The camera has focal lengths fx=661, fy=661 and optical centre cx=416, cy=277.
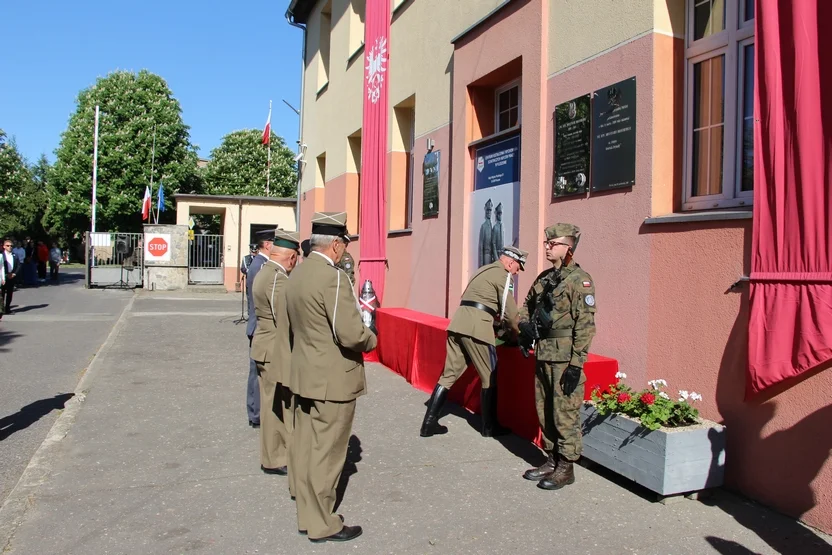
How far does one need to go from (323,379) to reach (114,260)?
2558cm

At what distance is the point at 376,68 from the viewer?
12.3 meters

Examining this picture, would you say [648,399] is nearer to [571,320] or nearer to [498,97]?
[571,320]

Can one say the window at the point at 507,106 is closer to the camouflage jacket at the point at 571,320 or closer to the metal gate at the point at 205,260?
the camouflage jacket at the point at 571,320

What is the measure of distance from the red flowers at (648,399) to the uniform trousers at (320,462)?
210cm

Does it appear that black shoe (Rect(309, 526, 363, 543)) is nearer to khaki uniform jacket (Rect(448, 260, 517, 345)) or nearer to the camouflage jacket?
the camouflage jacket

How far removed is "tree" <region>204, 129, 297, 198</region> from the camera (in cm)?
4888

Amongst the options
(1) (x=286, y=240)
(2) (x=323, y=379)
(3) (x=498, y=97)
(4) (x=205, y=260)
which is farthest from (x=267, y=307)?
(4) (x=205, y=260)

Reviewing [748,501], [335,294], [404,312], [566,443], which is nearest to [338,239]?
[335,294]

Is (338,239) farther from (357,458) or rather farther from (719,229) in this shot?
(719,229)

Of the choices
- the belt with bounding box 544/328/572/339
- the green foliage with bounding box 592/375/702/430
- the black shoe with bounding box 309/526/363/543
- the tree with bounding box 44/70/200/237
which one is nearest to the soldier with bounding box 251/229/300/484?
the black shoe with bounding box 309/526/363/543

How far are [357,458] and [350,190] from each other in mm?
9848

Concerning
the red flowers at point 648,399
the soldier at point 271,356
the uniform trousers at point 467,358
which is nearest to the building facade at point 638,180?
the red flowers at point 648,399

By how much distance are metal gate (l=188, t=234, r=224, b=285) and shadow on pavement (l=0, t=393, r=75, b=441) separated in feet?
63.6

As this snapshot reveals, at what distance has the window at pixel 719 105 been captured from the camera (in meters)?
5.09
